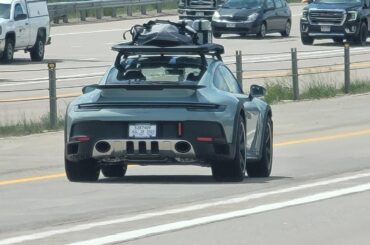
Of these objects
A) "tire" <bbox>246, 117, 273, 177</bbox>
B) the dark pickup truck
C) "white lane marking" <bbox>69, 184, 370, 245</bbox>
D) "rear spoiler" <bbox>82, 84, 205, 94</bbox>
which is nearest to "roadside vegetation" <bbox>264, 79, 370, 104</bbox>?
"tire" <bbox>246, 117, 273, 177</bbox>

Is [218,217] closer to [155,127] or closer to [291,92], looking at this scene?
[155,127]

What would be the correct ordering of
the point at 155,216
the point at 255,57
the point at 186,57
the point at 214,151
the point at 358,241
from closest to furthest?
1. the point at 358,241
2. the point at 155,216
3. the point at 214,151
4. the point at 186,57
5. the point at 255,57

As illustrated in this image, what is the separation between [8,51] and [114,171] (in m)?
24.7

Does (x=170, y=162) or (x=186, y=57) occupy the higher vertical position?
(x=186, y=57)

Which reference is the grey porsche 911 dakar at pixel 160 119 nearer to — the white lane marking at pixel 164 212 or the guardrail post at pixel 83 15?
the white lane marking at pixel 164 212

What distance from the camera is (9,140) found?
2086 cm

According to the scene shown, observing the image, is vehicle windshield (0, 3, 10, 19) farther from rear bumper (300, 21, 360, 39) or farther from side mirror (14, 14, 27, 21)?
rear bumper (300, 21, 360, 39)

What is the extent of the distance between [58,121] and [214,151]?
881cm

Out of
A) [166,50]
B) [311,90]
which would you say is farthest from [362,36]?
[166,50]

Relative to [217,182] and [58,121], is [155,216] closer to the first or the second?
[217,182]

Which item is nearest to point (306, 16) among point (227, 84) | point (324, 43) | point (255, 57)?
point (324, 43)

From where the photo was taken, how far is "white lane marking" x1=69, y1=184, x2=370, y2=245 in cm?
1038

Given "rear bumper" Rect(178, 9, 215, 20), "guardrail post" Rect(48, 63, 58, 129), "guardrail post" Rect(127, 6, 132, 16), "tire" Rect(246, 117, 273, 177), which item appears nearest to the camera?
"tire" Rect(246, 117, 273, 177)

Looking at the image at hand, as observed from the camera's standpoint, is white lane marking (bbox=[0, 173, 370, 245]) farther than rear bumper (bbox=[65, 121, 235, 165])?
No
